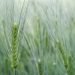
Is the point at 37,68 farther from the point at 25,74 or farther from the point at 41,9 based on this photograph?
the point at 41,9

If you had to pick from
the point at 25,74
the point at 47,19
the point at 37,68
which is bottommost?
the point at 25,74

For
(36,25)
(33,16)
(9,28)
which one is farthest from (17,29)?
(33,16)

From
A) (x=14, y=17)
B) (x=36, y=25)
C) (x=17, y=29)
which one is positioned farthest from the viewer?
(x=36, y=25)

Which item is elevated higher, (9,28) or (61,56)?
(9,28)

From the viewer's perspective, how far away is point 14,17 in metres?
1.30

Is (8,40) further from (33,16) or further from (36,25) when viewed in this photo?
(33,16)

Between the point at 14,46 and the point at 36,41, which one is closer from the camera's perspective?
the point at 14,46

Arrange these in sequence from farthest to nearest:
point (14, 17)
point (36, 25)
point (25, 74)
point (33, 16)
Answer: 1. point (33, 16)
2. point (36, 25)
3. point (25, 74)
4. point (14, 17)

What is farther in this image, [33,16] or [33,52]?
[33,16]

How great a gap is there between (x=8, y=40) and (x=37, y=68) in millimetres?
180

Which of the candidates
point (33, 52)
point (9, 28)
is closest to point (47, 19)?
point (33, 52)

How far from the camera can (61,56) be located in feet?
4.42

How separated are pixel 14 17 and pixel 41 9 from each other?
1.76ft

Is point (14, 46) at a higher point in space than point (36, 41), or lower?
higher
